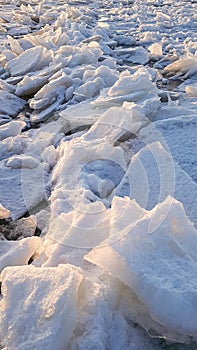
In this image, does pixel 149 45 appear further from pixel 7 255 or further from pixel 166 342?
pixel 166 342

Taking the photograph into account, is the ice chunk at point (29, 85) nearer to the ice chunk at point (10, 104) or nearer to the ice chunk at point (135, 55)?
the ice chunk at point (10, 104)

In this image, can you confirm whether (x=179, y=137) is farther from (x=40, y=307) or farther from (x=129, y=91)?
(x=40, y=307)

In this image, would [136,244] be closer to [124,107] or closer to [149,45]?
[124,107]

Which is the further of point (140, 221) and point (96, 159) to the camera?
point (96, 159)

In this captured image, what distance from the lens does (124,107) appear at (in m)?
2.86

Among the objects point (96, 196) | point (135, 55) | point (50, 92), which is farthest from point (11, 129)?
point (135, 55)

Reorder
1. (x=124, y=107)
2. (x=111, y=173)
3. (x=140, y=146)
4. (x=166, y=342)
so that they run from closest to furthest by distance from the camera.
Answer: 1. (x=166, y=342)
2. (x=111, y=173)
3. (x=140, y=146)
4. (x=124, y=107)

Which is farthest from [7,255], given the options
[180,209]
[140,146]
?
[140,146]

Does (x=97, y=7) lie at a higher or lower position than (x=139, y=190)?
lower

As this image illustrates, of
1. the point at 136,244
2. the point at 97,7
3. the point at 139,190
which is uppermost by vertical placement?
the point at 136,244

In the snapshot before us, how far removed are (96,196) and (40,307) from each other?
0.90 metres

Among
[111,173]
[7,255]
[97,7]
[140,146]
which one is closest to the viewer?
[7,255]

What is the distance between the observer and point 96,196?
7.31ft

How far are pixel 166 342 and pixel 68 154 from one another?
1267 mm
